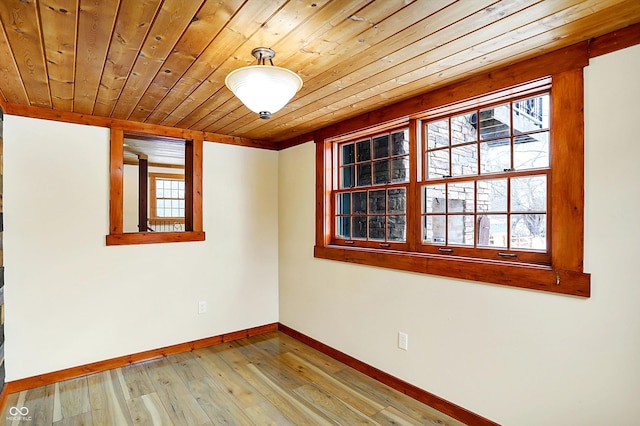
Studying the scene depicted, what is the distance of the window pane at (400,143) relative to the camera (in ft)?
9.39

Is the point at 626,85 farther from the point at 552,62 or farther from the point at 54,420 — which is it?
the point at 54,420

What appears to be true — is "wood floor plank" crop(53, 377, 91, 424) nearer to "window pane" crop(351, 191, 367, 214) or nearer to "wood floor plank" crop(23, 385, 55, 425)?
"wood floor plank" crop(23, 385, 55, 425)

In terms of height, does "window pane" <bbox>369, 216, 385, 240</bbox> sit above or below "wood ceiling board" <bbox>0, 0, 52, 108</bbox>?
below

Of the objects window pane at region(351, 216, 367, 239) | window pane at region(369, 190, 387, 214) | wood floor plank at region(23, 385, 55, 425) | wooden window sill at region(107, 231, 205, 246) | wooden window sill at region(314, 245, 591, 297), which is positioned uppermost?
window pane at region(369, 190, 387, 214)

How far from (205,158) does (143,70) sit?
5.24 ft

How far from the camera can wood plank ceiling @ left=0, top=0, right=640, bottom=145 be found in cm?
149

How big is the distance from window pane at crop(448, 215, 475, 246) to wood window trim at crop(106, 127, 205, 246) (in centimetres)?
244

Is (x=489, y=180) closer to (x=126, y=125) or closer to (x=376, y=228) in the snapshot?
(x=376, y=228)

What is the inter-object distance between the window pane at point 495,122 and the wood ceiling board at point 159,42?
1.87m

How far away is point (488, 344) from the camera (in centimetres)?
219

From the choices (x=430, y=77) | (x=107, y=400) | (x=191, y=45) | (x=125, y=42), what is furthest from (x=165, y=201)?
(x=430, y=77)

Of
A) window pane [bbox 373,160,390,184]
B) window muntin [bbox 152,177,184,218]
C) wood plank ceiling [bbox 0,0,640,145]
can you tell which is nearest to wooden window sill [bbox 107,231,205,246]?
wood plank ceiling [bbox 0,0,640,145]

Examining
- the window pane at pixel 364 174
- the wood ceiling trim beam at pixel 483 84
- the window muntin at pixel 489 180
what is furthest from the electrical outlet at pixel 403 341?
the wood ceiling trim beam at pixel 483 84

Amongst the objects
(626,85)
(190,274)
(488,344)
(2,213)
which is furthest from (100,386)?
(626,85)
